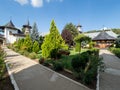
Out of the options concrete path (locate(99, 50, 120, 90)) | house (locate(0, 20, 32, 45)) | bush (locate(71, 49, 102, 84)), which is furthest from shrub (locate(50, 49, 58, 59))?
house (locate(0, 20, 32, 45))

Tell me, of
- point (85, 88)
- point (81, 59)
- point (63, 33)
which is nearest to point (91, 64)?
point (81, 59)

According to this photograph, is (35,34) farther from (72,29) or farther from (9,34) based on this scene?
(9,34)

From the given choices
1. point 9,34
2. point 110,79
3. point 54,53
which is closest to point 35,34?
point 54,53

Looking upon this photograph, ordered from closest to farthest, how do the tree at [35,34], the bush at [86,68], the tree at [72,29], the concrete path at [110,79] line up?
the concrete path at [110,79]
the bush at [86,68]
the tree at [35,34]
the tree at [72,29]

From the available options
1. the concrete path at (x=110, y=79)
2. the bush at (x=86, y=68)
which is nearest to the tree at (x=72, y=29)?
the concrete path at (x=110, y=79)

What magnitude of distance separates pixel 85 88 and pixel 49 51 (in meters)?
9.68

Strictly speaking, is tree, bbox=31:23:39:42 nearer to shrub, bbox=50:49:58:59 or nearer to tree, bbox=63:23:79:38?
tree, bbox=63:23:79:38

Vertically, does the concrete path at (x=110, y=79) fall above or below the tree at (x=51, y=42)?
below

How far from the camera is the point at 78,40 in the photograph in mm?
31562

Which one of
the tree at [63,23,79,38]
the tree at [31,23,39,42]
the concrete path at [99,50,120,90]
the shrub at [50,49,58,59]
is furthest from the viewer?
the tree at [63,23,79,38]

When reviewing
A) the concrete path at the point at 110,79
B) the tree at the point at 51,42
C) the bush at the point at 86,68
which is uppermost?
the tree at the point at 51,42

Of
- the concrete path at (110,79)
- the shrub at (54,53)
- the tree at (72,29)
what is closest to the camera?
the concrete path at (110,79)

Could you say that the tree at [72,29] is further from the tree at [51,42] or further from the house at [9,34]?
the tree at [51,42]

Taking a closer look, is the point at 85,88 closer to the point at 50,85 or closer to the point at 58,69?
the point at 50,85
